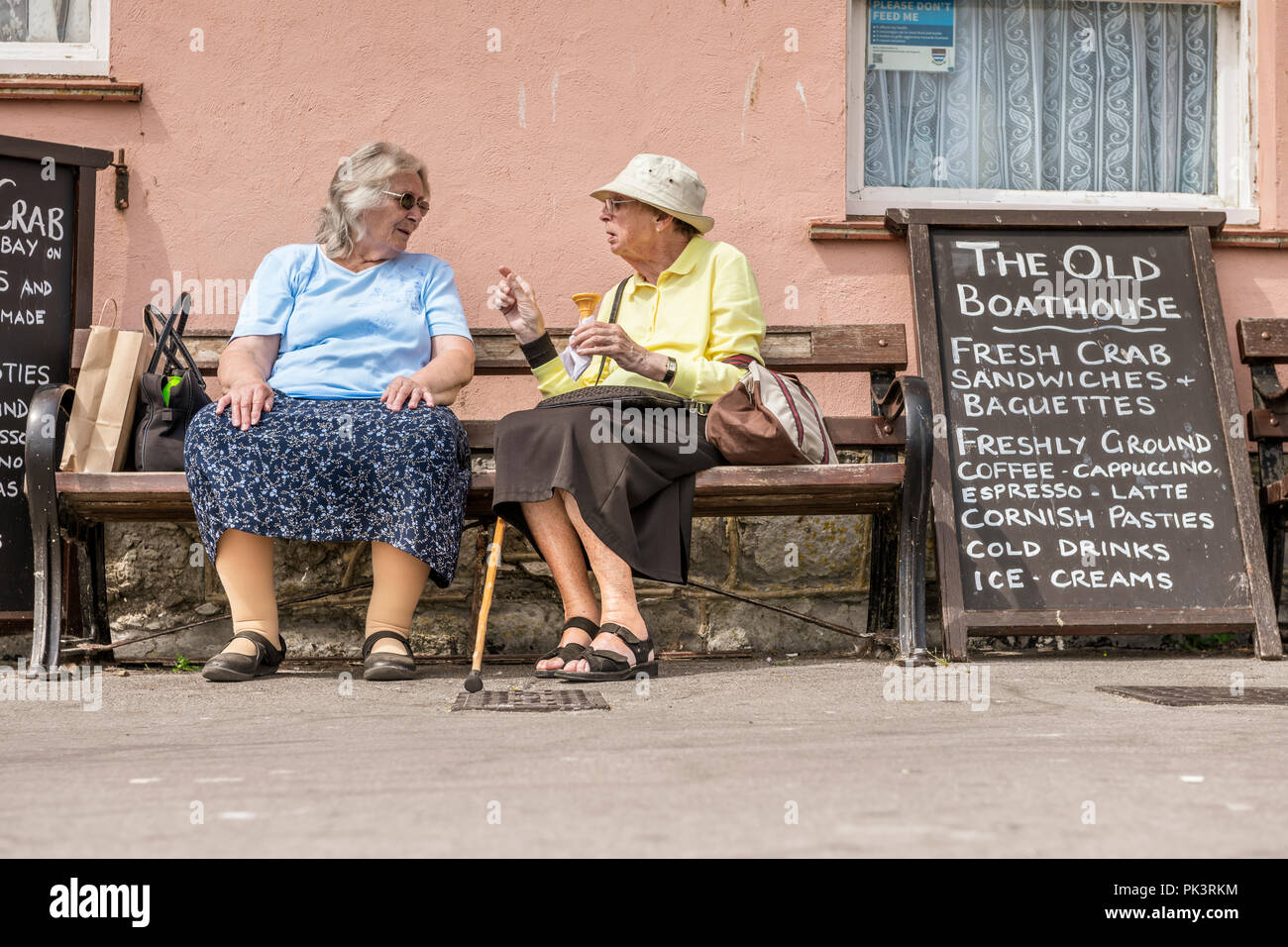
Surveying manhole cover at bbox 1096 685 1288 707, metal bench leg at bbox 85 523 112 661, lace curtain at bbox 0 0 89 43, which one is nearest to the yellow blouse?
manhole cover at bbox 1096 685 1288 707

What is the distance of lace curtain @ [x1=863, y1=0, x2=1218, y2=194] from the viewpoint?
5.06m

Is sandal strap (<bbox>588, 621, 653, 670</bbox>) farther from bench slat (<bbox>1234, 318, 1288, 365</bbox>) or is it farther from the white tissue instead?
bench slat (<bbox>1234, 318, 1288, 365</bbox>)

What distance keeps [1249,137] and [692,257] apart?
2378mm

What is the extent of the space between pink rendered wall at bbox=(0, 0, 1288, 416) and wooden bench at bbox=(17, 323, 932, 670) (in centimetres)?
33

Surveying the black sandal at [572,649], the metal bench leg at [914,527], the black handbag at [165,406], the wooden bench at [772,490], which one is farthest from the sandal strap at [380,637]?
the metal bench leg at [914,527]

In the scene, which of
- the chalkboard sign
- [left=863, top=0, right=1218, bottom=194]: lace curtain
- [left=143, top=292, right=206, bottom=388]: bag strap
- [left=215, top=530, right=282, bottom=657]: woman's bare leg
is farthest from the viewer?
[left=863, top=0, right=1218, bottom=194]: lace curtain

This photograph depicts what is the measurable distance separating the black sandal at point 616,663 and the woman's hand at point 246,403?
3.47 feet

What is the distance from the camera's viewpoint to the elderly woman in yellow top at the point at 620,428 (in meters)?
3.57

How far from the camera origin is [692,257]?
3977mm

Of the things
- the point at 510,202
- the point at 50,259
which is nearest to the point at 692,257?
the point at 510,202

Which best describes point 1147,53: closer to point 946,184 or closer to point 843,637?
point 946,184

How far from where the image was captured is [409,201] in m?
4.01

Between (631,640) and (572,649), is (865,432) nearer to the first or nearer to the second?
(631,640)

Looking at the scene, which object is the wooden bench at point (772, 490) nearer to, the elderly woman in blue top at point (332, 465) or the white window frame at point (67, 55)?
the elderly woman in blue top at point (332, 465)
